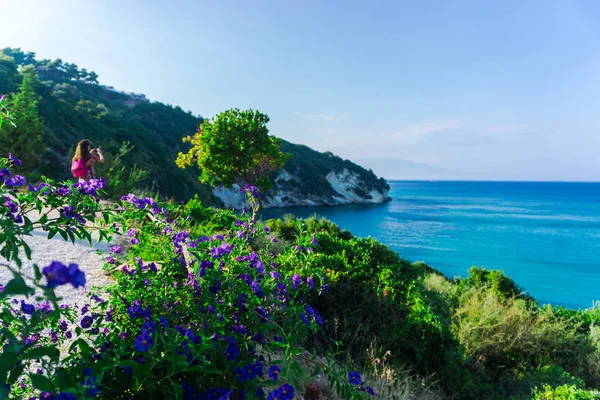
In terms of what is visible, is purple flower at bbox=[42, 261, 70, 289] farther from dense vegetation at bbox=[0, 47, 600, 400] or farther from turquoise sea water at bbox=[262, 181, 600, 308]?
turquoise sea water at bbox=[262, 181, 600, 308]

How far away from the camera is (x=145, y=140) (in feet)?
125

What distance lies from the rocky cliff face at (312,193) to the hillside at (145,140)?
163mm

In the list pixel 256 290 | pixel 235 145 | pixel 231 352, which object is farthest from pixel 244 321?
pixel 235 145

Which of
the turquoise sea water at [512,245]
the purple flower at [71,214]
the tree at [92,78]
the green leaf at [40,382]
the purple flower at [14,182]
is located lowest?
the turquoise sea water at [512,245]

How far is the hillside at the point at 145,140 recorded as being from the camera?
27.3m

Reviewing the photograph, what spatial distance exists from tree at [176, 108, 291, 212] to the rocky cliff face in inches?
1395

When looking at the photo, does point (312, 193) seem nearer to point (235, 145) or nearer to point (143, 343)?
point (235, 145)

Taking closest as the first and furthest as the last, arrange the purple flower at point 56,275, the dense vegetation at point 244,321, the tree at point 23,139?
the purple flower at point 56,275
the dense vegetation at point 244,321
the tree at point 23,139

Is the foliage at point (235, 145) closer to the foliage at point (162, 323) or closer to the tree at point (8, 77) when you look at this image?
the foliage at point (162, 323)

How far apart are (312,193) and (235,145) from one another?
185 ft

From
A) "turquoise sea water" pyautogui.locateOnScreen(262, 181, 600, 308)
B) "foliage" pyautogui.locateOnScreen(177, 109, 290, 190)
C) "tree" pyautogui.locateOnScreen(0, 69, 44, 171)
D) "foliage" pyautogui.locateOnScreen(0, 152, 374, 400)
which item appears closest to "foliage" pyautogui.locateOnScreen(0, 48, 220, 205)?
"tree" pyautogui.locateOnScreen(0, 69, 44, 171)

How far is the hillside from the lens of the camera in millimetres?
27347

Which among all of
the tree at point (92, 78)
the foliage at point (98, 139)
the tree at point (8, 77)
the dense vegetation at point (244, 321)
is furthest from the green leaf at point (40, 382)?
the tree at point (92, 78)

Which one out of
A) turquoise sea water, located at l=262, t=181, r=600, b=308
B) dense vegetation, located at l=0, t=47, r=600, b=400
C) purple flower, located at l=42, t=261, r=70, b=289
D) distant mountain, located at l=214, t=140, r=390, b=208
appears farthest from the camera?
distant mountain, located at l=214, t=140, r=390, b=208
